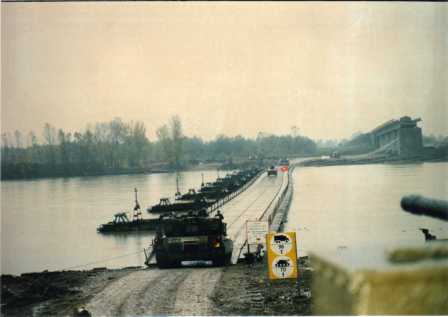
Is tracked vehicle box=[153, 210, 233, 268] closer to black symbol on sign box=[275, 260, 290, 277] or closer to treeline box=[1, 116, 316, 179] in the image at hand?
black symbol on sign box=[275, 260, 290, 277]

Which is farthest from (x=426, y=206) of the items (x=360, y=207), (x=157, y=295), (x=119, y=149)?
(x=119, y=149)

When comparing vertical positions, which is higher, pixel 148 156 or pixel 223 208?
pixel 148 156

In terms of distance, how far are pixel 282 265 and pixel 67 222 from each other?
13.7m

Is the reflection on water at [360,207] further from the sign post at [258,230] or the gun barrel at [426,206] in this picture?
the gun barrel at [426,206]

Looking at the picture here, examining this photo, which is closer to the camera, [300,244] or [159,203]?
[300,244]

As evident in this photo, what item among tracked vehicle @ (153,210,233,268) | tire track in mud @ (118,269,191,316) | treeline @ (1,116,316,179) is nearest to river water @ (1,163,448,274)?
treeline @ (1,116,316,179)

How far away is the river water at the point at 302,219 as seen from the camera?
33.3 feet

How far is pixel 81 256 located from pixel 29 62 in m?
6.78

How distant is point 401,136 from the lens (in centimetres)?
945

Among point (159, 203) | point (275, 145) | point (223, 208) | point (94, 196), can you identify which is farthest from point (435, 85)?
point (94, 196)

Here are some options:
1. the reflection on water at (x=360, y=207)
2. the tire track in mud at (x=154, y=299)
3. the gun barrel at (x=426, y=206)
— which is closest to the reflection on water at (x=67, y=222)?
the tire track in mud at (x=154, y=299)

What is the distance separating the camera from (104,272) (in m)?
7.91

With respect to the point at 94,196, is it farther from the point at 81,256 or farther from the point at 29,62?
the point at 29,62

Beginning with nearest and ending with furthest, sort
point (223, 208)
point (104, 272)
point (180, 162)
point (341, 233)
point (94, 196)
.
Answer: point (104, 272) → point (341, 233) → point (180, 162) → point (223, 208) → point (94, 196)
